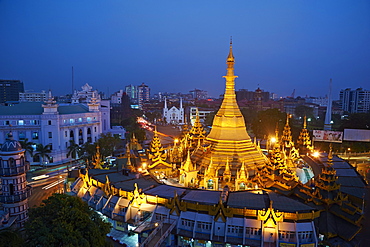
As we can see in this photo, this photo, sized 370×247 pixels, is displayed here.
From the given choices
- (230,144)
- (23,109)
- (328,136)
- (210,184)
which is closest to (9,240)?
(210,184)

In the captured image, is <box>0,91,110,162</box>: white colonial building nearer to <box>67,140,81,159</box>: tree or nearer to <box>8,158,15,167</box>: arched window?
<box>67,140,81,159</box>: tree

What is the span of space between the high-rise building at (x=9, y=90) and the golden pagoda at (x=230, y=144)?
439ft

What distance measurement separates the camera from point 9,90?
443ft

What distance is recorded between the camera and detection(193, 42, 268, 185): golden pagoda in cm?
2930

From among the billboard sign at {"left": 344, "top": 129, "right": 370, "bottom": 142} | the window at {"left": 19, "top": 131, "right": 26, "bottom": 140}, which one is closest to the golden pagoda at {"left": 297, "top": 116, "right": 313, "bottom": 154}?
the billboard sign at {"left": 344, "top": 129, "right": 370, "bottom": 142}

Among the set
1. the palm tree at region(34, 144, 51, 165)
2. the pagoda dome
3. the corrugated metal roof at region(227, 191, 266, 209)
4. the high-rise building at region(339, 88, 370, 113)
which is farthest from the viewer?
the high-rise building at region(339, 88, 370, 113)

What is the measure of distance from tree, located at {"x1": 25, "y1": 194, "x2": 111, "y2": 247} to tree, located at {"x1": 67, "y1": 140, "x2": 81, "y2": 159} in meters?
32.3

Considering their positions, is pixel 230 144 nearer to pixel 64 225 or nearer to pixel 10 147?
pixel 64 225

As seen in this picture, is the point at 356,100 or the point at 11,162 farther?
the point at 356,100

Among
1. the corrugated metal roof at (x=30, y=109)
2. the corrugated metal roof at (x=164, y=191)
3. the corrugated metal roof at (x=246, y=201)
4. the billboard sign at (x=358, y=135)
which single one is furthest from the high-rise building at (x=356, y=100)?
the corrugated metal roof at (x=164, y=191)

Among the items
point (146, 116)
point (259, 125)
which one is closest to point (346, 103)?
point (259, 125)

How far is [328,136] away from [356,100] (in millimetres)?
82769

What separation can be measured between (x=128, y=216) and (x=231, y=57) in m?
22.0

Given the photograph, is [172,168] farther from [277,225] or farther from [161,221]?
[277,225]
